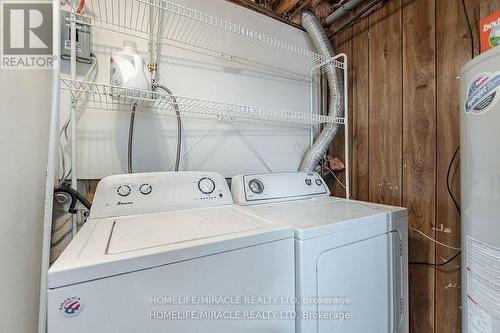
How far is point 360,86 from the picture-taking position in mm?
1743

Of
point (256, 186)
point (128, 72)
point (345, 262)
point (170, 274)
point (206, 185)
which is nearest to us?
point (170, 274)

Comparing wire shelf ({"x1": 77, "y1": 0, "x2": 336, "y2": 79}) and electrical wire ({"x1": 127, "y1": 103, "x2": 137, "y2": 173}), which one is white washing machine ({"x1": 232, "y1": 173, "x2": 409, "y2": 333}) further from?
wire shelf ({"x1": 77, "y1": 0, "x2": 336, "y2": 79})

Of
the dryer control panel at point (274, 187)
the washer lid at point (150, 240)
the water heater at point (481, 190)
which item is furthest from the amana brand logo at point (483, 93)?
the dryer control panel at point (274, 187)

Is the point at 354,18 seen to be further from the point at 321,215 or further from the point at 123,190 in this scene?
the point at 123,190

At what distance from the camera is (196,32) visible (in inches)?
58.9

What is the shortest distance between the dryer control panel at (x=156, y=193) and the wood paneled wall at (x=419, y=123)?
1.09 meters

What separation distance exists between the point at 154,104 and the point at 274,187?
85cm

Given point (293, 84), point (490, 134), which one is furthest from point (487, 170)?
point (293, 84)

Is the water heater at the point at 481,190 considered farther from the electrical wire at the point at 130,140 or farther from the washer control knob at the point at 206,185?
the electrical wire at the point at 130,140

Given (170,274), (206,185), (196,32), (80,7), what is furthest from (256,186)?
(80,7)

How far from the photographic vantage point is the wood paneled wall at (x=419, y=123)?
49.0 inches

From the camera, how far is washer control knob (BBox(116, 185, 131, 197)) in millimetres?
1060

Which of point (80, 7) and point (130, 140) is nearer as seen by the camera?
point (80, 7)

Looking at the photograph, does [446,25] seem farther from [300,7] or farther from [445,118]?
[300,7]
